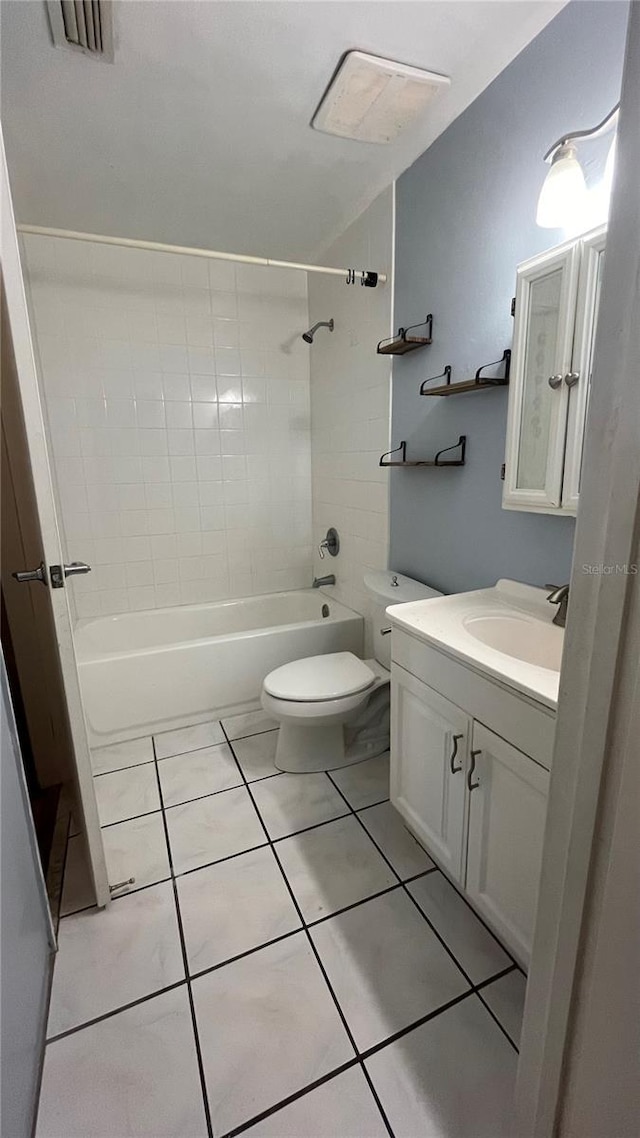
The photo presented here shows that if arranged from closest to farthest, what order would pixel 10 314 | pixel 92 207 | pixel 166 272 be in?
pixel 10 314, pixel 92 207, pixel 166 272

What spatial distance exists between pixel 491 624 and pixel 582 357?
747 millimetres

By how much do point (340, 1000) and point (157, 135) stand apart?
263 cm

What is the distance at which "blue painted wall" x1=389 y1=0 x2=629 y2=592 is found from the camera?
1.15m

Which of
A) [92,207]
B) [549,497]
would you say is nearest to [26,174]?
[92,207]

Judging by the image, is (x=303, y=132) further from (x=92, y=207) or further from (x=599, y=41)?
(x=92, y=207)

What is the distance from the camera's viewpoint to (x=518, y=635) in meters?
1.35

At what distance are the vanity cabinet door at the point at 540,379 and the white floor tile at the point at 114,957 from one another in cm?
155

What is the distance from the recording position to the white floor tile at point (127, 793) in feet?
5.49

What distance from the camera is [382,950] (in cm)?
119

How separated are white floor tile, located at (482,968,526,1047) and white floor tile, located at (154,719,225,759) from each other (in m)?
1.33

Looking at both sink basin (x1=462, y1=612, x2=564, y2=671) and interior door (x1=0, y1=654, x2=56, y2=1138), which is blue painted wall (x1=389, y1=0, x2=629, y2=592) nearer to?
sink basin (x1=462, y1=612, x2=564, y2=671)

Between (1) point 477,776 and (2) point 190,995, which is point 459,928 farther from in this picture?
(2) point 190,995

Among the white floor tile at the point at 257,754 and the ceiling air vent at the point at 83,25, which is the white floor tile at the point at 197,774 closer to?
the white floor tile at the point at 257,754

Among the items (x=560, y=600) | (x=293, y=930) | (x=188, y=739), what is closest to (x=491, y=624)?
(x=560, y=600)
